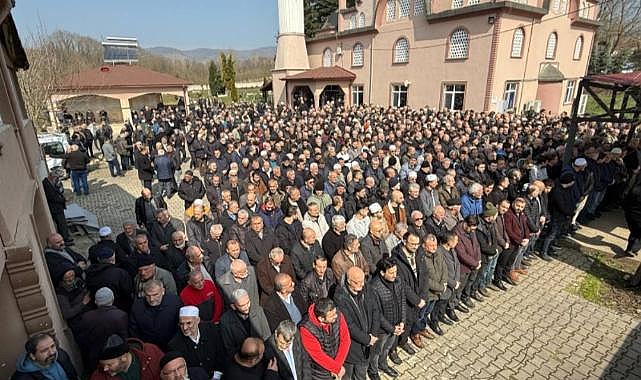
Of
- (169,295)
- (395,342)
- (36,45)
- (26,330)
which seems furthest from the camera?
→ (36,45)

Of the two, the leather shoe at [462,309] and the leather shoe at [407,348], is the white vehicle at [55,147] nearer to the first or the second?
the leather shoe at [407,348]

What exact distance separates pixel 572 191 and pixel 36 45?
21.7 metres

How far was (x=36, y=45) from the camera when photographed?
16.1m

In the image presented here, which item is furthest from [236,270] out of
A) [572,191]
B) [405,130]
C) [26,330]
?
[405,130]

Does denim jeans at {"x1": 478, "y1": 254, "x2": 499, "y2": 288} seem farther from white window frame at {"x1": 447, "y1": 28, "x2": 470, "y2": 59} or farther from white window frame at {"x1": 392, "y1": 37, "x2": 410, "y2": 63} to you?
white window frame at {"x1": 392, "y1": 37, "x2": 410, "y2": 63}

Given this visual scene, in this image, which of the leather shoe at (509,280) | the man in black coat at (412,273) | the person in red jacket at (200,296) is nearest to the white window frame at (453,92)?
the leather shoe at (509,280)

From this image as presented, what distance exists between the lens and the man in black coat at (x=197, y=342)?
3.25m

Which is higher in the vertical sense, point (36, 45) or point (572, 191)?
point (36, 45)

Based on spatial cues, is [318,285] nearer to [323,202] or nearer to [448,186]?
[323,202]

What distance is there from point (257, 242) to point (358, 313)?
2.05m

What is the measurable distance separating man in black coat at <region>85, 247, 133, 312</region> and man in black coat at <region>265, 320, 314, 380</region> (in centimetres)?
232

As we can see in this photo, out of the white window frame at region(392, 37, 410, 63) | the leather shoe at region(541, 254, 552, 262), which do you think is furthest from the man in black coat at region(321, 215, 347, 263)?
the white window frame at region(392, 37, 410, 63)

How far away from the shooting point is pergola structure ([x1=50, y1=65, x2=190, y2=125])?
88.1 feet

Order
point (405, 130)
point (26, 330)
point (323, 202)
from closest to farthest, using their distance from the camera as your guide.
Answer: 1. point (26, 330)
2. point (323, 202)
3. point (405, 130)
